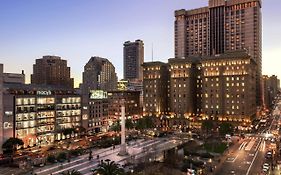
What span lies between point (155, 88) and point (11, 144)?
9737cm

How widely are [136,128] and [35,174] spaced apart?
85471 millimetres

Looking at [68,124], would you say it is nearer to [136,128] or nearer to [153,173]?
[136,128]

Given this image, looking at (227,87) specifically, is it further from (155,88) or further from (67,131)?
(67,131)

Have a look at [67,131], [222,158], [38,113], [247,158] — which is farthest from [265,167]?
[38,113]

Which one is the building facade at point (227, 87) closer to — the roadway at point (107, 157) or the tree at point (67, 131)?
the roadway at point (107, 157)

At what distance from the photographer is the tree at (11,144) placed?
94062 mm

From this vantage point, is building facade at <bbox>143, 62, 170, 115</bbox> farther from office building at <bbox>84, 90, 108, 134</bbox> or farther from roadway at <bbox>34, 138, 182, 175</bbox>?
roadway at <bbox>34, 138, 182, 175</bbox>

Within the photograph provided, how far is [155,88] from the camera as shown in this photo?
6949 inches

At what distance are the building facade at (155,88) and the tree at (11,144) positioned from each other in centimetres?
9215

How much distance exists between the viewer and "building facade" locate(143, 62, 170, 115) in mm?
176375

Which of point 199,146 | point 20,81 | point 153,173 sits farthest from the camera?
point 20,81

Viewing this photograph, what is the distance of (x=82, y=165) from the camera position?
78.6 meters

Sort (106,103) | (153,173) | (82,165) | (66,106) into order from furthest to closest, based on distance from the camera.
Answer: (106,103) → (66,106) → (82,165) → (153,173)

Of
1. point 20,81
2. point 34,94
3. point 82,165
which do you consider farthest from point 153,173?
point 20,81
